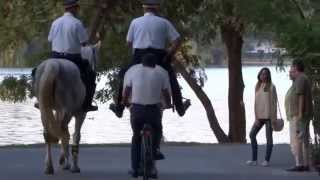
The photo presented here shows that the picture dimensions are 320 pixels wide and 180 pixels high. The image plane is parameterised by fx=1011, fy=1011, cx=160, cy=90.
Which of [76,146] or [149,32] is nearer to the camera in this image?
[149,32]

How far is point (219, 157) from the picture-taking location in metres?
17.8

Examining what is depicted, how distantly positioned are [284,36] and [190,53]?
19577 mm

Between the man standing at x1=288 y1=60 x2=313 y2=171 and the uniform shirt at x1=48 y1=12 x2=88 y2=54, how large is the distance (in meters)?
3.27

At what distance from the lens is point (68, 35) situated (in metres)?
13.8

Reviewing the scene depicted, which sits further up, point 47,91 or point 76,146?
point 47,91

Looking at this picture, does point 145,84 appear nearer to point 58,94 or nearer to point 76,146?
point 58,94

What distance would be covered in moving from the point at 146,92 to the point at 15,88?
16.5 metres

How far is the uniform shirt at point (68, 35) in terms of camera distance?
13719mm

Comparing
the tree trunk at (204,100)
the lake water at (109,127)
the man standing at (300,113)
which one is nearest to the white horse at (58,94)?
the man standing at (300,113)

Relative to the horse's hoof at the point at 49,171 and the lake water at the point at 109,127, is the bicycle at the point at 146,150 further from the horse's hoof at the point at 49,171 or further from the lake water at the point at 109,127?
the lake water at the point at 109,127

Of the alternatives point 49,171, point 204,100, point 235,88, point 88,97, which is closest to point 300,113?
point 88,97

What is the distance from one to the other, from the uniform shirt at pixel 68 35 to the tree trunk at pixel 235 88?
653 inches

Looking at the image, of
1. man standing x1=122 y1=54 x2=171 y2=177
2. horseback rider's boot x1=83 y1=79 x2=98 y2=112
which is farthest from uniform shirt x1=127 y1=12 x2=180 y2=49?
horseback rider's boot x1=83 y1=79 x2=98 y2=112

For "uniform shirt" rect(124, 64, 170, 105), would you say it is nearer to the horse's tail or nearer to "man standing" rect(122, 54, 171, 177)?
"man standing" rect(122, 54, 171, 177)
